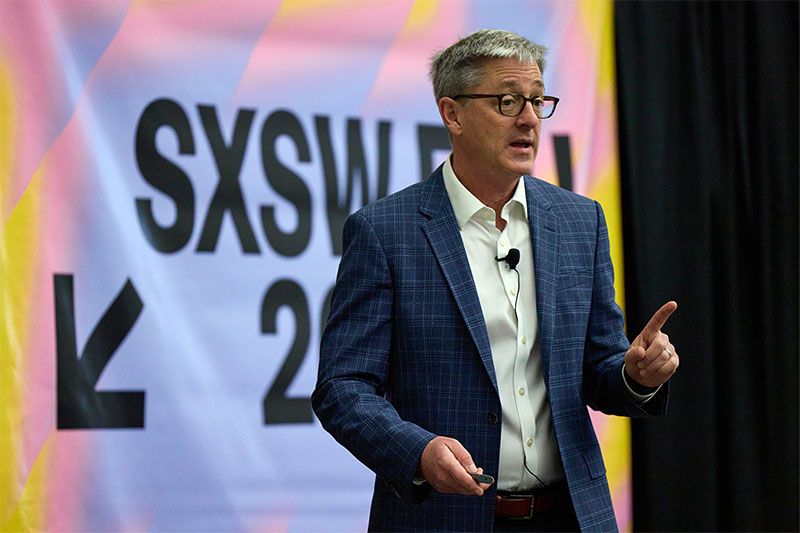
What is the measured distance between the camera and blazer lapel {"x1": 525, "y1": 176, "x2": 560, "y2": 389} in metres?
1.65

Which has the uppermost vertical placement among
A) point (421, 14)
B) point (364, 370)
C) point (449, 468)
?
point (421, 14)

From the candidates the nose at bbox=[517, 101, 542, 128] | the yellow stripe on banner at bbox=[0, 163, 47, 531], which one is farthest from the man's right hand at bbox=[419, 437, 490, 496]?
the yellow stripe on banner at bbox=[0, 163, 47, 531]

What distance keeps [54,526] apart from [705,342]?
97.4 inches

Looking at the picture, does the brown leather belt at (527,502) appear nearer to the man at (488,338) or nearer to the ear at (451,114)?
the man at (488,338)

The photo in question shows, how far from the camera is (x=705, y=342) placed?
10.7 ft

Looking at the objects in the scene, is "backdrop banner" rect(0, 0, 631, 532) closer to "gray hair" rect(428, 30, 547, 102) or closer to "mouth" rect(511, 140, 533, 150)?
"gray hair" rect(428, 30, 547, 102)

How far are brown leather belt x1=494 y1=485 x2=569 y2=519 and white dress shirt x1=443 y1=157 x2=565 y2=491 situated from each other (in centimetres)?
2

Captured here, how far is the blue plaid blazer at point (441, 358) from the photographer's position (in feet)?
5.26

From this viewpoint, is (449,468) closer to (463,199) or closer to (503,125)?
(463,199)

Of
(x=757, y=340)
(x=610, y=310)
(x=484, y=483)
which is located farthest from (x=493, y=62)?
(x=757, y=340)

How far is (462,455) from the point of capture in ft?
4.58

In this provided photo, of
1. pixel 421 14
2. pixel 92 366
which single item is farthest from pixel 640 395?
pixel 421 14

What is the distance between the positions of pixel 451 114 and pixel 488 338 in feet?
1.72

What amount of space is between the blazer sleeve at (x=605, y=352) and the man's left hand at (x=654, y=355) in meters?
0.10
